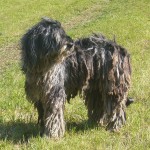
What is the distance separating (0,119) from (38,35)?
91.6 inches

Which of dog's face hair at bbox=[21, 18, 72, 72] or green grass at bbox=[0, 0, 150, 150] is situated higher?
dog's face hair at bbox=[21, 18, 72, 72]

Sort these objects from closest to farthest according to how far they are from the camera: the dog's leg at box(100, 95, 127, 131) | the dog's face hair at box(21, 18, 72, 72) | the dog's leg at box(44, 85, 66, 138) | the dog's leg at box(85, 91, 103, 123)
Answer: the dog's face hair at box(21, 18, 72, 72) → the dog's leg at box(44, 85, 66, 138) → the dog's leg at box(100, 95, 127, 131) → the dog's leg at box(85, 91, 103, 123)

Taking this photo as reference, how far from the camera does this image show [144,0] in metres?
22.9

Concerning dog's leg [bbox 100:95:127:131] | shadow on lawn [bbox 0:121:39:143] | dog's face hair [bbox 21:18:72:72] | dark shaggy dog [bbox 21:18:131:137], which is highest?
dog's face hair [bbox 21:18:72:72]

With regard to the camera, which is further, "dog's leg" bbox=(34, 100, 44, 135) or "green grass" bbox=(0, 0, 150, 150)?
"dog's leg" bbox=(34, 100, 44, 135)

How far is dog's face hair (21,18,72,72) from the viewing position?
592 centimetres

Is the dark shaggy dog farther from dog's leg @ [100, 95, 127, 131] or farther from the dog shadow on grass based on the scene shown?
the dog shadow on grass

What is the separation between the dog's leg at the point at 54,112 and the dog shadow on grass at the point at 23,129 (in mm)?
327

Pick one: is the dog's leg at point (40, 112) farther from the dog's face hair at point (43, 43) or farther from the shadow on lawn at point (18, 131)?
the dog's face hair at point (43, 43)

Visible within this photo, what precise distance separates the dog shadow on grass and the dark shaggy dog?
190 millimetres

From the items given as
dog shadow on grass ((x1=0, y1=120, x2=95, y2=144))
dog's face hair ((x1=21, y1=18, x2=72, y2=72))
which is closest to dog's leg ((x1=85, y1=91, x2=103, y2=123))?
dog shadow on grass ((x1=0, y1=120, x2=95, y2=144))

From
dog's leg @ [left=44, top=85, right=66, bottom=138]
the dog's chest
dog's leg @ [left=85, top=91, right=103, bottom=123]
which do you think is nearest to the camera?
the dog's chest

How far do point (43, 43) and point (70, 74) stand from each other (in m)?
0.97

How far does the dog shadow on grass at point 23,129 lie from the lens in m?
6.87
